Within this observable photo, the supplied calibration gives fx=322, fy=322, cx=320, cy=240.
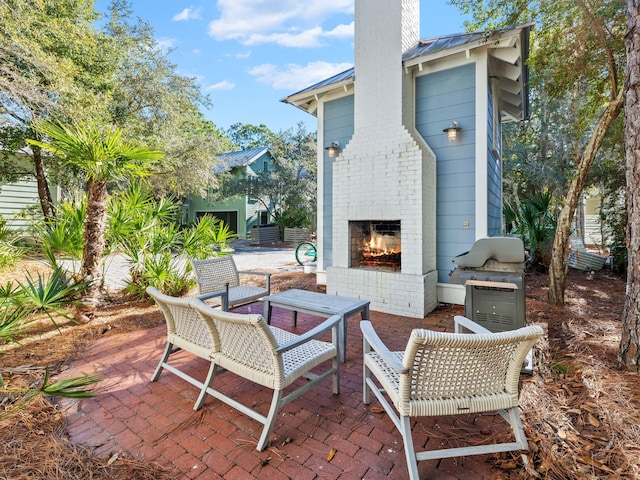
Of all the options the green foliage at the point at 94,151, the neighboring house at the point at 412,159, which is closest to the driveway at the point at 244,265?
the green foliage at the point at 94,151

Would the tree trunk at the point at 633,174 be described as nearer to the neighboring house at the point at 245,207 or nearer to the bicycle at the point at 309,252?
the bicycle at the point at 309,252

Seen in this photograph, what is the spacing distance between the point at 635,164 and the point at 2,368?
18.7ft

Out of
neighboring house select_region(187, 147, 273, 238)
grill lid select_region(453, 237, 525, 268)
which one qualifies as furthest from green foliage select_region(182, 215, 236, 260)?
neighboring house select_region(187, 147, 273, 238)

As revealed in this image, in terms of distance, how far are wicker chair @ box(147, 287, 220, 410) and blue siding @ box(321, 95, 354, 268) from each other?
4.08m

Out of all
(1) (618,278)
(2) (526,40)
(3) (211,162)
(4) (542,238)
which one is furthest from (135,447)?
(3) (211,162)

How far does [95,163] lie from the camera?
4145 millimetres

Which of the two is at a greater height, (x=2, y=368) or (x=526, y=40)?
(x=526, y=40)

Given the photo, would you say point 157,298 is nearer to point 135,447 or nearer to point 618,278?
point 135,447

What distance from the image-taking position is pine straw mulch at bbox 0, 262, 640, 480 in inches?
70.6

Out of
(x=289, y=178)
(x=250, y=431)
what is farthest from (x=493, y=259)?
(x=289, y=178)

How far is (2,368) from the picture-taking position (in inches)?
114

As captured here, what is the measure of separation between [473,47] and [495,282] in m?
3.71

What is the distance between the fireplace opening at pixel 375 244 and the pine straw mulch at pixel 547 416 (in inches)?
89.8

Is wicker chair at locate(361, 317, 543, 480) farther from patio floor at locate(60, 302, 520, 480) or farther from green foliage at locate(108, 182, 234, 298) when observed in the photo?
green foliage at locate(108, 182, 234, 298)
